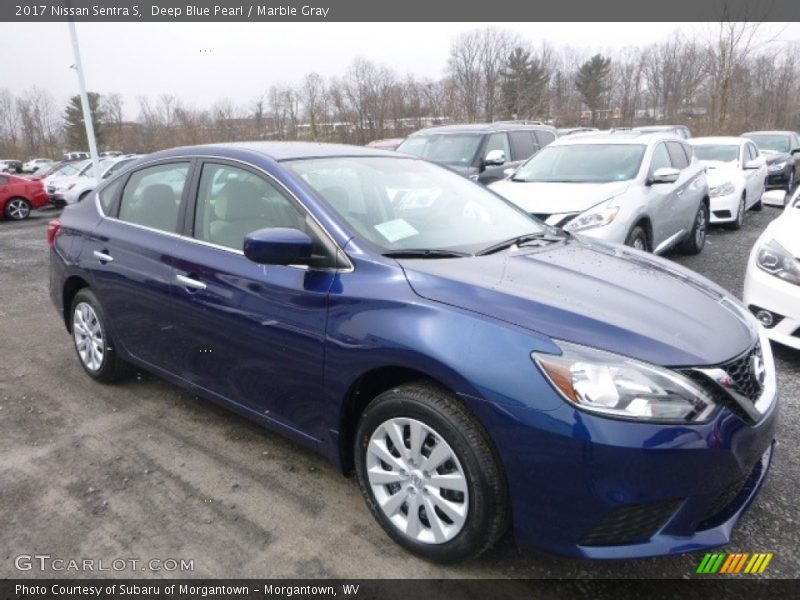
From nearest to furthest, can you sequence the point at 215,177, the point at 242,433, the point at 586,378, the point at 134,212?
the point at 586,378 < the point at 215,177 < the point at 242,433 < the point at 134,212

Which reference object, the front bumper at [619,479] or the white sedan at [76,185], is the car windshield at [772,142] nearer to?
the front bumper at [619,479]

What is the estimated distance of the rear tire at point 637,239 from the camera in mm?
5565

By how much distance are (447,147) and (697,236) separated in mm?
4008

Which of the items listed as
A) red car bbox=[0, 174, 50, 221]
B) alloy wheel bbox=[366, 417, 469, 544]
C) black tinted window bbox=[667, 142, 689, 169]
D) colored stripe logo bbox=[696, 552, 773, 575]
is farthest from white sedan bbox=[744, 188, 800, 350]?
red car bbox=[0, 174, 50, 221]

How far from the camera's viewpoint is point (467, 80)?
168 feet

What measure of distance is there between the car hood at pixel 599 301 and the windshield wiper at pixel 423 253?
7 cm

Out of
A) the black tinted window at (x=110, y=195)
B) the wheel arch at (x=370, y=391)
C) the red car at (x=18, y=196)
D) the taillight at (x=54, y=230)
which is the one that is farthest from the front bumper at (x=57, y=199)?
the wheel arch at (x=370, y=391)

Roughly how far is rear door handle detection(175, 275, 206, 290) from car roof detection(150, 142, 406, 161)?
0.71 meters

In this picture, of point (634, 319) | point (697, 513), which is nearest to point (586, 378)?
point (634, 319)

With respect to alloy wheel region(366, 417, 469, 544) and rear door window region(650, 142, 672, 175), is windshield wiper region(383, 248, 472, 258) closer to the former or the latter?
alloy wheel region(366, 417, 469, 544)

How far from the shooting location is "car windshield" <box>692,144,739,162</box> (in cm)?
1008

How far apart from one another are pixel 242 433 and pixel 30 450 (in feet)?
3.83

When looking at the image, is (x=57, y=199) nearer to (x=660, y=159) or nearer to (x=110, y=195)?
(x=110, y=195)

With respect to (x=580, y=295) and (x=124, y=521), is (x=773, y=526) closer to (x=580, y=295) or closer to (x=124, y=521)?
(x=580, y=295)
